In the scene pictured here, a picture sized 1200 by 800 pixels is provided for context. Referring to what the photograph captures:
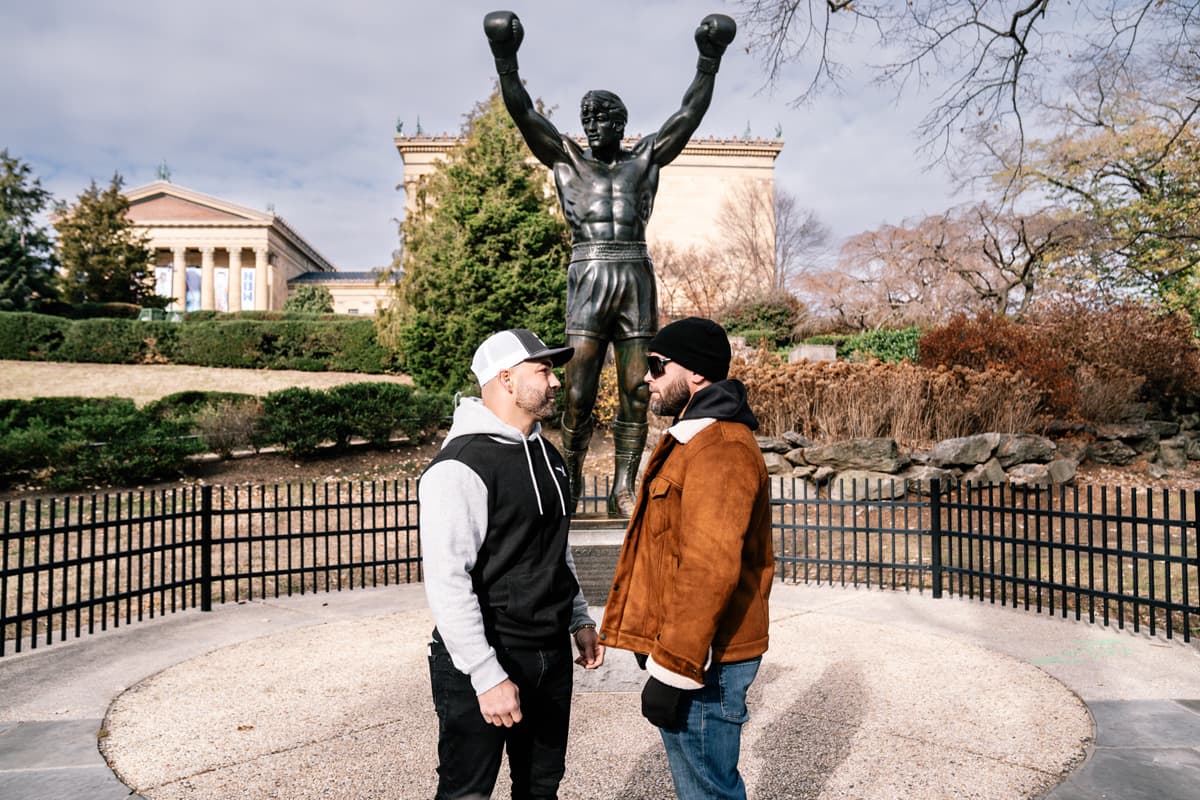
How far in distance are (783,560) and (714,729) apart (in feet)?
19.4

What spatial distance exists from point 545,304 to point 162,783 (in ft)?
55.3

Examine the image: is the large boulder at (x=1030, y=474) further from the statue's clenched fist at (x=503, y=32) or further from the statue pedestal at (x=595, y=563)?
the statue's clenched fist at (x=503, y=32)

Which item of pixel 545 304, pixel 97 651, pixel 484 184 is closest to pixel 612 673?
pixel 97 651

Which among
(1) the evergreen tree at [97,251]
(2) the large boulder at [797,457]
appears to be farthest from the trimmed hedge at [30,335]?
(2) the large boulder at [797,457]

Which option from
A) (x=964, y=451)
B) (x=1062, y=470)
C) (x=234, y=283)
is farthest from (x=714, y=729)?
(x=234, y=283)

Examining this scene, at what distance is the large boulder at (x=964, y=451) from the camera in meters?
12.0

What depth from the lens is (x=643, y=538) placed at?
2365mm

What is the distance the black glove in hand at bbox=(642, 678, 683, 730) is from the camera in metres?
2.01

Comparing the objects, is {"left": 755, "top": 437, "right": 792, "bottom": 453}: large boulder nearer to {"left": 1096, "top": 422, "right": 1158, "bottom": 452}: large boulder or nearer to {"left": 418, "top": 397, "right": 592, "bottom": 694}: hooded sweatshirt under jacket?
{"left": 1096, "top": 422, "right": 1158, "bottom": 452}: large boulder

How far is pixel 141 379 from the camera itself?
27.2 meters

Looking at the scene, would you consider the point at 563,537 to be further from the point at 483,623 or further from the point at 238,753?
the point at 238,753

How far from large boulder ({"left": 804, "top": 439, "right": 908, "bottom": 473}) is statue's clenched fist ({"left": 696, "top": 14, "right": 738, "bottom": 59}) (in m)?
8.09

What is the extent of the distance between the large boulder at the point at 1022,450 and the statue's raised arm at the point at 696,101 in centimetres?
945

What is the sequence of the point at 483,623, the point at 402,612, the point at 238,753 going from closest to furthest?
the point at 483,623, the point at 238,753, the point at 402,612
